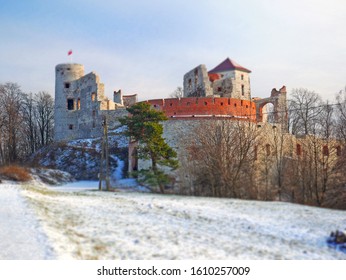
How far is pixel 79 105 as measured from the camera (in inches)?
1566

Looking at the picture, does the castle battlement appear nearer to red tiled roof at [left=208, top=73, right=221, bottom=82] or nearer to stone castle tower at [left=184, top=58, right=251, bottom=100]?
stone castle tower at [left=184, top=58, right=251, bottom=100]

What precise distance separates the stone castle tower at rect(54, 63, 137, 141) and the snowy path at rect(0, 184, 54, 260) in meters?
24.2

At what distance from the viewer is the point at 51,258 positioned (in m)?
7.86

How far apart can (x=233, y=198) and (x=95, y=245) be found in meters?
8.50

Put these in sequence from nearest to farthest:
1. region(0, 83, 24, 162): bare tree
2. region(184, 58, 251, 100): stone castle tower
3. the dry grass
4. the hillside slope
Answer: the dry grass → the hillside slope → region(184, 58, 251, 100): stone castle tower → region(0, 83, 24, 162): bare tree

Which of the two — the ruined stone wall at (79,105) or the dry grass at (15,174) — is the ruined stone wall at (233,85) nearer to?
the ruined stone wall at (79,105)

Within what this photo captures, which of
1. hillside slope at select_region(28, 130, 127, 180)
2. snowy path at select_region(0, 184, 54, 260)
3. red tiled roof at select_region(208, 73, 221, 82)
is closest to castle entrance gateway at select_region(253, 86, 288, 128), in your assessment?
red tiled roof at select_region(208, 73, 221, 82)

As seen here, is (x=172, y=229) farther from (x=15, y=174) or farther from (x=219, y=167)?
(x=15, y=174)

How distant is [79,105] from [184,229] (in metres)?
30.9

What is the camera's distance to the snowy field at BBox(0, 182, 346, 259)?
8820 millimetres

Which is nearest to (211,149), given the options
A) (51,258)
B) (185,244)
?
(185,244)

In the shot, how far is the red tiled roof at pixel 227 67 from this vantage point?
37625mm

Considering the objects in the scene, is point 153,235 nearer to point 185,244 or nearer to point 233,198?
point 185,244

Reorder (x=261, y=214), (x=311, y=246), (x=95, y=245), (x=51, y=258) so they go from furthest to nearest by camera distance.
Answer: (x=261, y=214) → (x=311, y=246) → (x=95, y=245) → (x=51, y=258)
